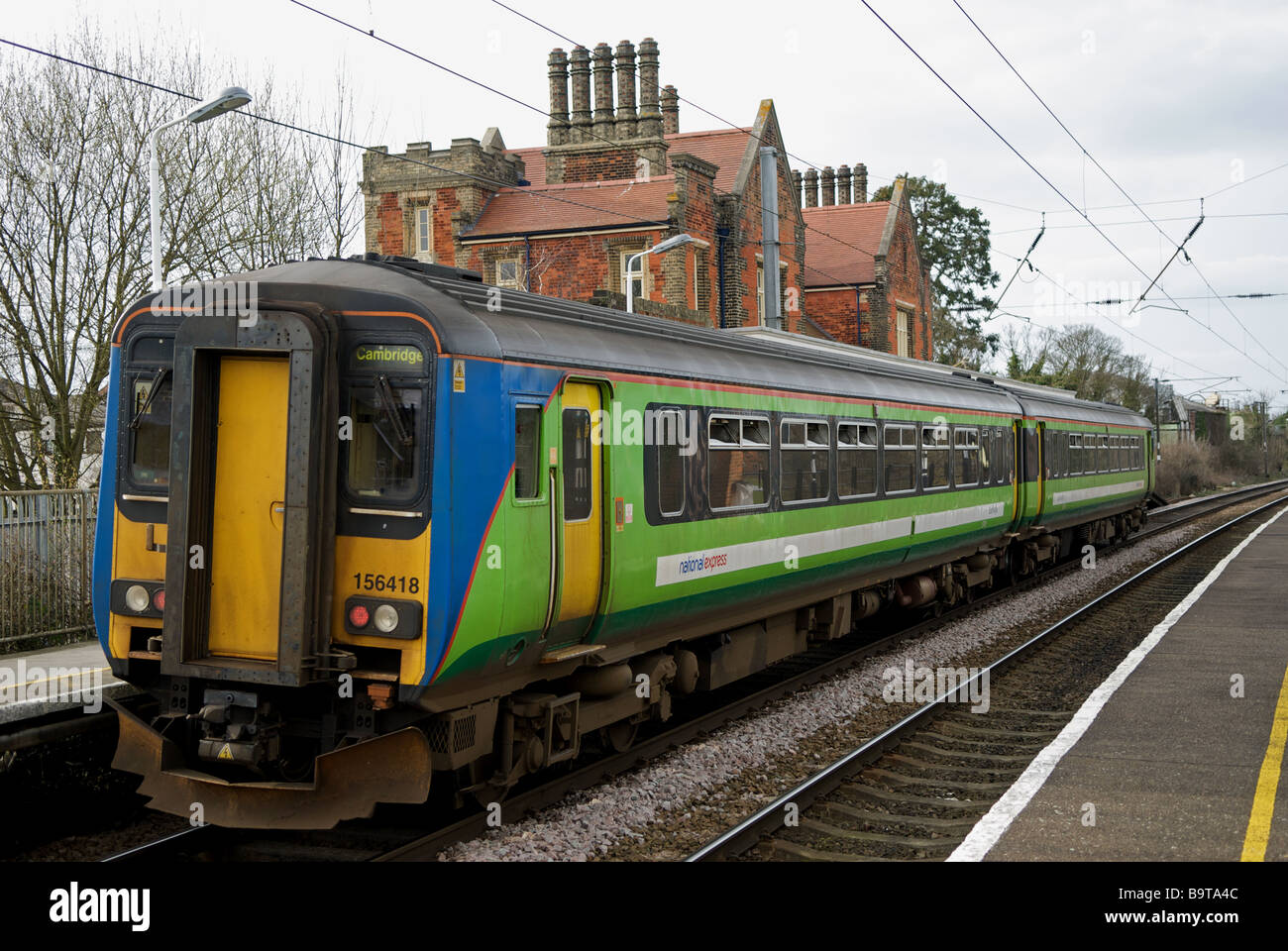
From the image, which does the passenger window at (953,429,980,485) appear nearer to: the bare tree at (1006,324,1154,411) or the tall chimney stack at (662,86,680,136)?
the tall chimney stack at (662,86,680,136)

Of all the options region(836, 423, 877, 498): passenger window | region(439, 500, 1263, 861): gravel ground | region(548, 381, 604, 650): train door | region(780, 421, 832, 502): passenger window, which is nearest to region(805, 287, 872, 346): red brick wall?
region(439, 500, 1263, 861): gravel ground

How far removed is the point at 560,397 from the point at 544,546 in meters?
0.95

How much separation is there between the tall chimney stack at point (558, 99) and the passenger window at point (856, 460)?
→ 886 inches

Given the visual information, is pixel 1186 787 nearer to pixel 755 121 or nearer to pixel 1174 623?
pixel 1174 623

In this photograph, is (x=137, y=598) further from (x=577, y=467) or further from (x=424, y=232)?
(x=424, y=232)

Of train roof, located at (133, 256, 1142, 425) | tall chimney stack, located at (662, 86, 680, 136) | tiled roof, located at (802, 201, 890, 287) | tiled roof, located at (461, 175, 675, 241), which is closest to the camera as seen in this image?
train roof, located at (133, 256, 1142, 425)

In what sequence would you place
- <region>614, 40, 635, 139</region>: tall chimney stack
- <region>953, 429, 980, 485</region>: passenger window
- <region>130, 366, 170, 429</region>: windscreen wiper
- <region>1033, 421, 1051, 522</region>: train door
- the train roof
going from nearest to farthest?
the train roof < <region>130, 366, 170, 429</region>: windscreen wiper < <region>953, 429, 980, 485</region>: passenger window < <region>1033, 421, 1051, 522</region>: train door < <region>614, 40, 635, 139</region>: tall chimney stack

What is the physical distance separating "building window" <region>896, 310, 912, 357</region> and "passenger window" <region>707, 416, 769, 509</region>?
3337 cm

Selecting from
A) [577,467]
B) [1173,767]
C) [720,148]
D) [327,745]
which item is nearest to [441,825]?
[327,745]

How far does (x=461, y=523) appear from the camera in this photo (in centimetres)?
646

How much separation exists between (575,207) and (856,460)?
20.7 metres

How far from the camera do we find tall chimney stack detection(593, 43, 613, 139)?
3269cm
